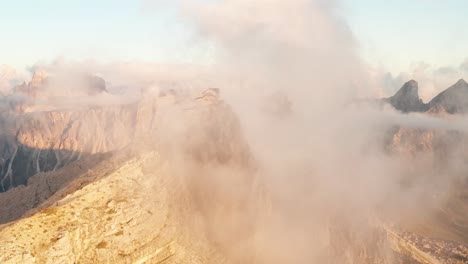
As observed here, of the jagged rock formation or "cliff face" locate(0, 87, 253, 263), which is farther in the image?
the jagged rock formation

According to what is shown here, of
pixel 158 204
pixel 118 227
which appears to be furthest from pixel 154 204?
pixel 118 227

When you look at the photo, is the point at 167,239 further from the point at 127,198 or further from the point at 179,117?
the point at 179,117

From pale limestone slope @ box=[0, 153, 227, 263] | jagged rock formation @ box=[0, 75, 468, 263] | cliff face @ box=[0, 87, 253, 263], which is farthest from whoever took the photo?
jagged rock formation @ box=[0, 75, 468, 263]

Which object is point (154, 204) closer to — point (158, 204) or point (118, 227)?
point (158, 204)

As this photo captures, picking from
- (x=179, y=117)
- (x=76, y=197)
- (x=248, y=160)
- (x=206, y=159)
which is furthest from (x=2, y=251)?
(x=248, y=160)

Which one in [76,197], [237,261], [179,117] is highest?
[179,117]

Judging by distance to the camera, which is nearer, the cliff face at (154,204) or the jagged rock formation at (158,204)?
the cliff face at (154,204)

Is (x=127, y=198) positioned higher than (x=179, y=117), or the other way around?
(x=179, y=117)

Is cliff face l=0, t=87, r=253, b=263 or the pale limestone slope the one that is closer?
the pale limestone slope

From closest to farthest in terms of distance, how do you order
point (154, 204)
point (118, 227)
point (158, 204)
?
point (118, 227) < point (154, 204) < point (158, 204)

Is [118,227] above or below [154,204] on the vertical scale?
below

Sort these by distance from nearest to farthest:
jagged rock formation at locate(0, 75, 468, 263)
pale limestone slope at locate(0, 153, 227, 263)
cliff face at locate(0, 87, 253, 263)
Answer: pale limestone slope at locate(0, 153, 227, 263) < cliff face at locate(0, 87, 253, 263) < jagged rock formation at locate(0, 75, 468, 263)
